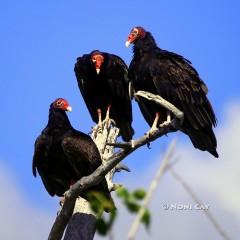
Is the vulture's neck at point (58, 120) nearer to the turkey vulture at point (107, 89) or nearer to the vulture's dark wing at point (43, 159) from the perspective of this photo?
the vulture's dark wing at point (43, 159)

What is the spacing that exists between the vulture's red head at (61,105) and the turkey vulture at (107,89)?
1.06m

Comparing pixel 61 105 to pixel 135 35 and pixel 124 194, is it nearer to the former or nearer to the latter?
pixel 135 35

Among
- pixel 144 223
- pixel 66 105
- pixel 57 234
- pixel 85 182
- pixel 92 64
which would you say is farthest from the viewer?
pixel 92 64

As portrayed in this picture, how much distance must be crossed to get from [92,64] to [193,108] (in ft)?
8.68

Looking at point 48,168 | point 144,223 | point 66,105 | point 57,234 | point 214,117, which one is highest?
point 66,105

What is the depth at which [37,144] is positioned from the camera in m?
6.36

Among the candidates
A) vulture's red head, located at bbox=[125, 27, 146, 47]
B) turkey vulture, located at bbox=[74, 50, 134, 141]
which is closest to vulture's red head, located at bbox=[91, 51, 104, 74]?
turkey vulture, located at bbox=[74, 50, 134, 141]

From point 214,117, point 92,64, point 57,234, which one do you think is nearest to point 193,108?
point 214,117

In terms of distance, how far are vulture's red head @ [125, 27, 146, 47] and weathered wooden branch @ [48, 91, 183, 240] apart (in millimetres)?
1963

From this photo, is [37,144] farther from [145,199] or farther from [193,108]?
[145,199]

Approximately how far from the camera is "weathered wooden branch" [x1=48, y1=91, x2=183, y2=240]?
15.5 ft

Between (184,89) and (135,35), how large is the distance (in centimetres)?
128

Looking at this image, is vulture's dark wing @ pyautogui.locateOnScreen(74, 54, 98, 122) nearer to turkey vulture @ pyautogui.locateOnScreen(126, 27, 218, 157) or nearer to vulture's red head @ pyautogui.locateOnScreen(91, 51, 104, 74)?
vulture's red head @ pyautogui.locateOnScreen(91, 51, 104, 74)

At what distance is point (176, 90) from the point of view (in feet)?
19.8
